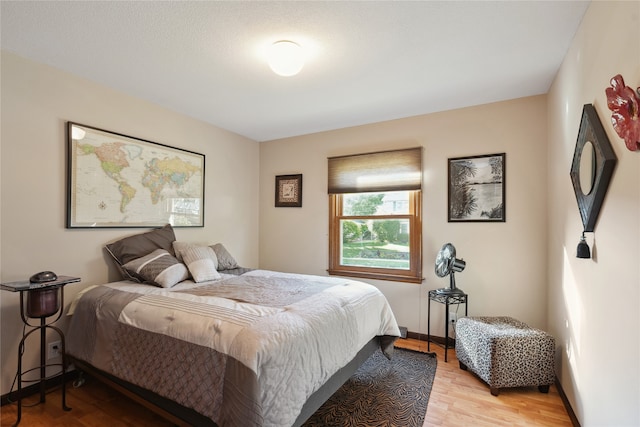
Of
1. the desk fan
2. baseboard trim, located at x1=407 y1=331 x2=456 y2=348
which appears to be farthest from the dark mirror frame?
baseboard trim, located at x1=407 y1=331 x2=456 y2=348

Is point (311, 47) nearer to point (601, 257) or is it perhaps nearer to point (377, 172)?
point (377, 172)

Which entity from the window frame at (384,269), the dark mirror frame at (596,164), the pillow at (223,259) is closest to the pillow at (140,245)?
the pillow at (223,259)

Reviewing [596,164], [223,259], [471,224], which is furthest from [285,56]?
[471,224]

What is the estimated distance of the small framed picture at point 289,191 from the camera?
418 cm

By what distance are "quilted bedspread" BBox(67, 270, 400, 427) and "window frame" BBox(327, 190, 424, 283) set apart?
0.98 meters

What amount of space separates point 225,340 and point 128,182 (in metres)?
2.13

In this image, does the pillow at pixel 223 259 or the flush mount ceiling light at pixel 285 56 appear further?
the pillow at pixel 223 259

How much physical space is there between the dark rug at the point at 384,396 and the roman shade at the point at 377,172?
72.2 inches

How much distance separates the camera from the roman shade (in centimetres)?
342

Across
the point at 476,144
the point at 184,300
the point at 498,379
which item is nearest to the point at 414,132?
the point at 476,144

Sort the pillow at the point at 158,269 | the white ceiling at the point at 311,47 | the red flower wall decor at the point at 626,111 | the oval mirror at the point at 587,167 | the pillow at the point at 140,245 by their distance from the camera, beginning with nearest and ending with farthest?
the red flower wall decor at the point at 626,111 < the oval mirror at the point at 587,167 < the white ceiling at the point at 311,47 < the pillow at the point at 158,269 < the pillow at the point at 140,245

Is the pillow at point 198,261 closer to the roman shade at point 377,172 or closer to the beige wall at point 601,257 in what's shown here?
the roman shade at point 377,172

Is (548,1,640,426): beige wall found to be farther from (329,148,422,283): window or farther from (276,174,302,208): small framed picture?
(276,174,302,208): small framed picture

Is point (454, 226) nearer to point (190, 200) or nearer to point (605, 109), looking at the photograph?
point (605, 109)
